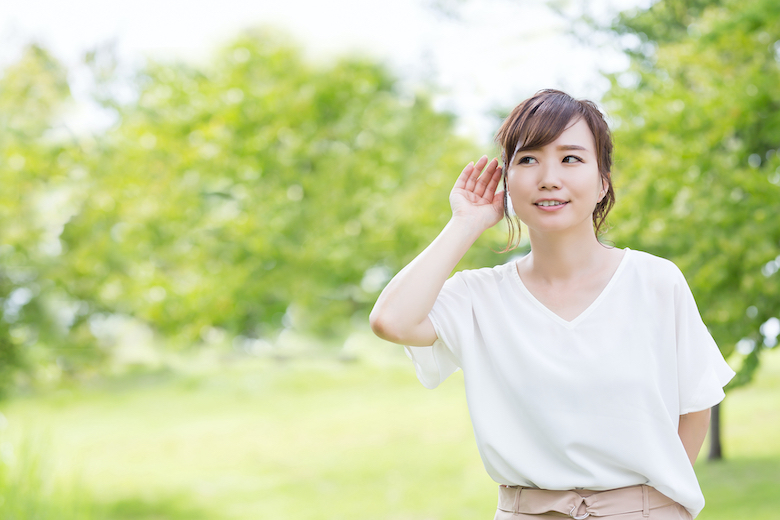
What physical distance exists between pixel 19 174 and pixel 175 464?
4.54 m

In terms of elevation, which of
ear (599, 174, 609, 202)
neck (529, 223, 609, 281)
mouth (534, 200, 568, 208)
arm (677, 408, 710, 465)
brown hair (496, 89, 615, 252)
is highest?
brown hair (496, 89, 615, 252)

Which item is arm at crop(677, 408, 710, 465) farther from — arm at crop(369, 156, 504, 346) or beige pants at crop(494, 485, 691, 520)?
arm at crop(369, 156, 504, 346)

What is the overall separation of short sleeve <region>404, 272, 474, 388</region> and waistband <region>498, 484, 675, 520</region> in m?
0.29

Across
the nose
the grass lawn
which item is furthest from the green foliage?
the nose

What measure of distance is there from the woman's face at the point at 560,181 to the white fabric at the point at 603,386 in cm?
14

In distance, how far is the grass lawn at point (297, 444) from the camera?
7926mm

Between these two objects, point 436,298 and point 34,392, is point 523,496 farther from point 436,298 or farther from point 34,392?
point 34,392

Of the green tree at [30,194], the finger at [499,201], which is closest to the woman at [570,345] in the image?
the finger at [499,201]

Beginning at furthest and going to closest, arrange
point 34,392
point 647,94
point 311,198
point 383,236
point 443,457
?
point 34,392
point 443,457
point 311,198
point 383,236
point 647,94

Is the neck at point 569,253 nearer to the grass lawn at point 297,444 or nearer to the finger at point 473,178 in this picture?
the finger at point 473,178

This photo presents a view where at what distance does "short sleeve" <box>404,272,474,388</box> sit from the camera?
4.17 ft

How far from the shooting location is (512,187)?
4.00 ft

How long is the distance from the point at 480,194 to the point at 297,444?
31.7ft

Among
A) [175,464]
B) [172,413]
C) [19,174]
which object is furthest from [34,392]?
[19,174]
